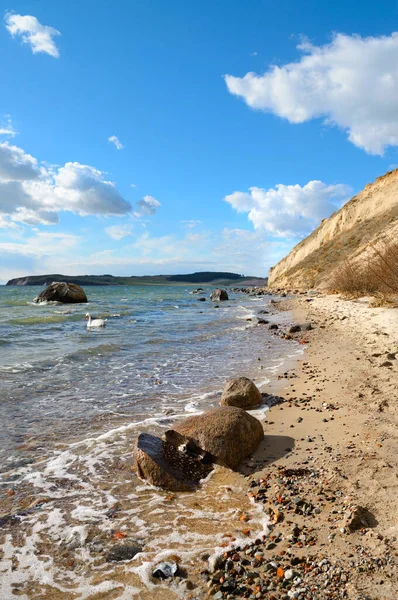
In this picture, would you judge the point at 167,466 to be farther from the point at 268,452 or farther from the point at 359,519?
the point at 359,519

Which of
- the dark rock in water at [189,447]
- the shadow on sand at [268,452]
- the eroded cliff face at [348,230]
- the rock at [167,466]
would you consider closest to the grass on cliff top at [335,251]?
the eroded cliff face at [348,230]

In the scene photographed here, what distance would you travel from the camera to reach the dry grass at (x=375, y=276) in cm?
1712

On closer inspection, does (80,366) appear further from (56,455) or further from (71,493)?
(71,493)

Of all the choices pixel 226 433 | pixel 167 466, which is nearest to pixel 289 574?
pixel 167 466

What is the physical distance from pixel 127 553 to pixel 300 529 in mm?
1612

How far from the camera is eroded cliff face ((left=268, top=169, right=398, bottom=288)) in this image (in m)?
50.5

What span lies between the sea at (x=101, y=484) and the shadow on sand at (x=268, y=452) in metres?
0.24

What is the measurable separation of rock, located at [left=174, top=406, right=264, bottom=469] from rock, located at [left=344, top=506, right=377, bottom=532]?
1833mm

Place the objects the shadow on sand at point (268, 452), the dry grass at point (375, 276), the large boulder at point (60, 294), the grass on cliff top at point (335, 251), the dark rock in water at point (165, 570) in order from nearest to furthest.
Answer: the dark rock in water at point (165, 570), the shadow on sand at point (268, 452), the dry grass at point (375, 276), the large boulder at point (60, 294), the grass on cliff top at point (335, 251)

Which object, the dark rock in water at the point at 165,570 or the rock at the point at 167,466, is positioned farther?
the rock at the point at 167,466

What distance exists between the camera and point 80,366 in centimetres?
1160

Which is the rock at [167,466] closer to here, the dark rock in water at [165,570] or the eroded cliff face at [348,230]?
the dark rock in water at [165,570]

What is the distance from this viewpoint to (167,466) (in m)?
4.81

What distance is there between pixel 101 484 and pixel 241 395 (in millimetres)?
3447
